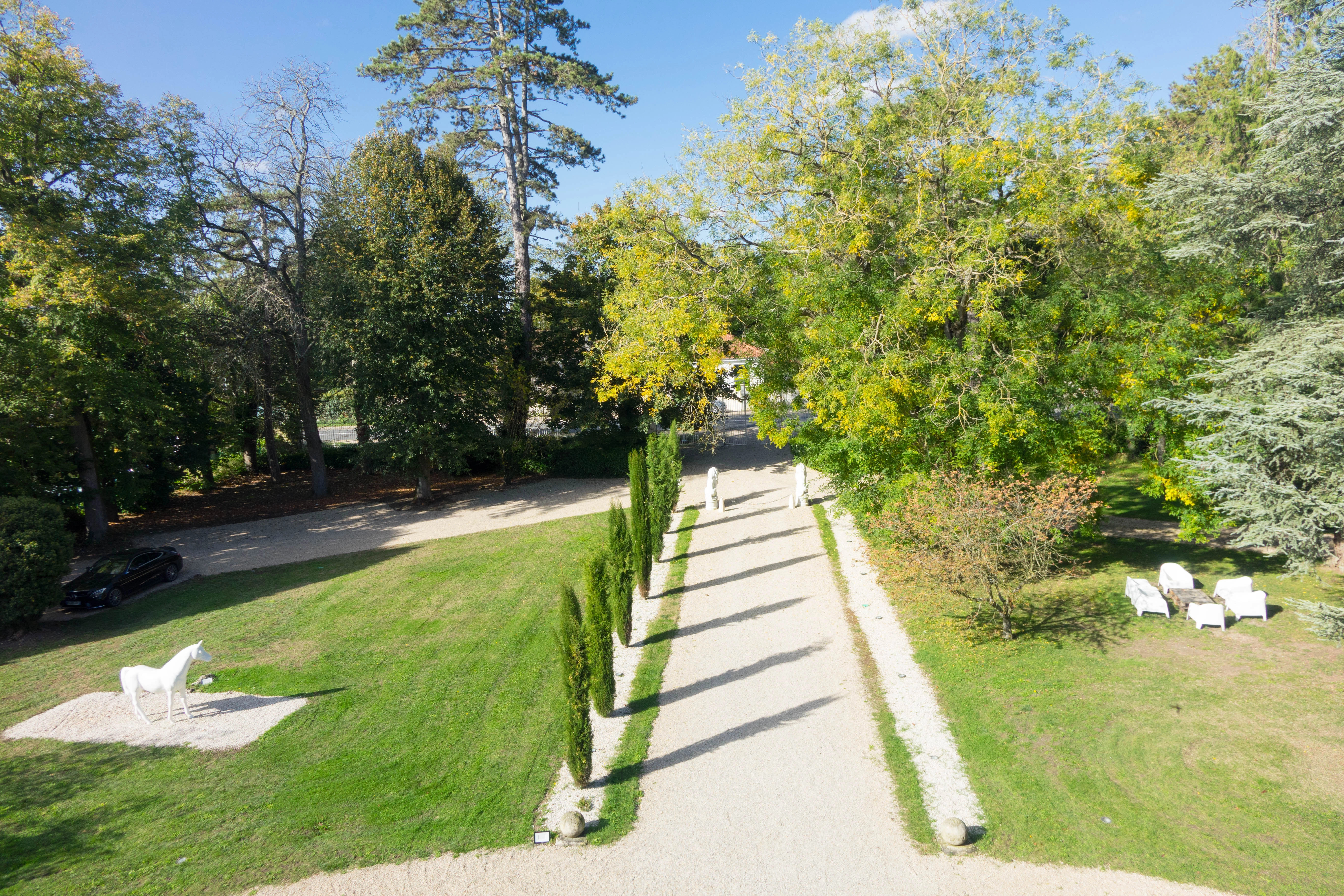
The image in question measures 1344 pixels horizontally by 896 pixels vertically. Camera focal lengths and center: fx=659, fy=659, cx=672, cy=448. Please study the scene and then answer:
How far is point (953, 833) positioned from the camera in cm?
673

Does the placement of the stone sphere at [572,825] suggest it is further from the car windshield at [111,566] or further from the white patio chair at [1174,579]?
the car windshield at [111,566]

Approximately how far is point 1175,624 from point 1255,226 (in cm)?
673

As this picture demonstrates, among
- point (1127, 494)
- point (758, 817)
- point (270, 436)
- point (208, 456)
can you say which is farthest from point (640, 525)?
point (270, 436)

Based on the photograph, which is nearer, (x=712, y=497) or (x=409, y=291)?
(x=409, y=291)

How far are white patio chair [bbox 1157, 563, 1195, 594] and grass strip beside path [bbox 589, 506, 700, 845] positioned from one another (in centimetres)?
923

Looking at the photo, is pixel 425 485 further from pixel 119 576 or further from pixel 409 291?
pixel 119 576

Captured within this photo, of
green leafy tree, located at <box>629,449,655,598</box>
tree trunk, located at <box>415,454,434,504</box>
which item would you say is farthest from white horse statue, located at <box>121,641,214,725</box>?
tree trunk, located at <box>415,454,434,504</box>

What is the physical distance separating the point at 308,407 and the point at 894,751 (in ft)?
81.8

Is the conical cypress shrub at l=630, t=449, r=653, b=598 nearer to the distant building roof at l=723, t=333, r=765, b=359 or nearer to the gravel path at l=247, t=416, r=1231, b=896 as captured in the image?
the gravel path at l=247, t=416, r=1231, b=896

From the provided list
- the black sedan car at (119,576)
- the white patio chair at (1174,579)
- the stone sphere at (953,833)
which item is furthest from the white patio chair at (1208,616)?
the black sedan car at (119,576)

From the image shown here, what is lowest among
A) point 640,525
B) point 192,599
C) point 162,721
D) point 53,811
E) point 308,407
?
point 53,811

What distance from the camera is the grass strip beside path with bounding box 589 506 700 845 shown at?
24.5 ft

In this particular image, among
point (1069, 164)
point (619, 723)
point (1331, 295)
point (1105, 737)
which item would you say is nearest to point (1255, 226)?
point (1331, 295)

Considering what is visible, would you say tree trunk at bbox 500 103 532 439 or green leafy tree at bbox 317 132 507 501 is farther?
tree trunk at bbox 500 103 532 439
